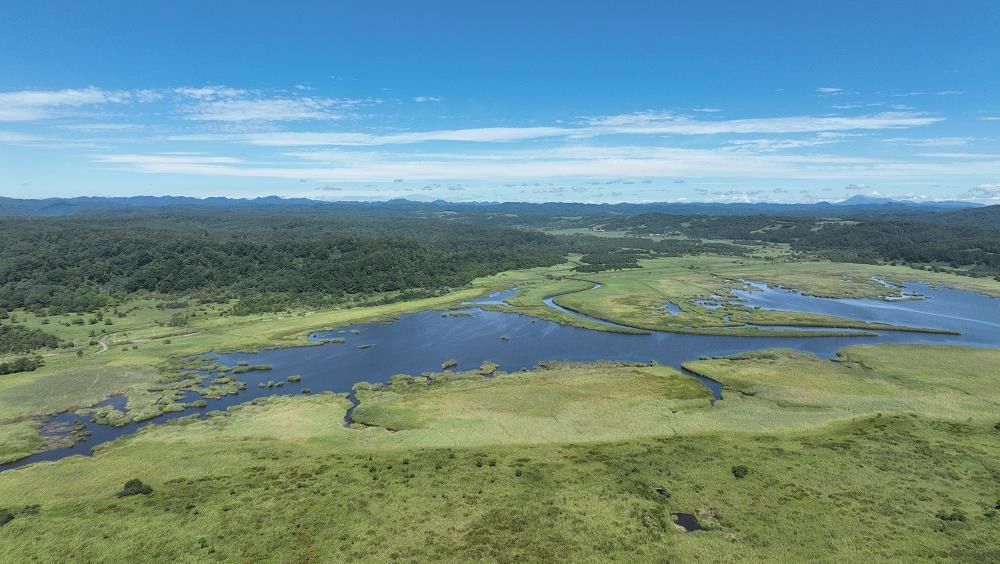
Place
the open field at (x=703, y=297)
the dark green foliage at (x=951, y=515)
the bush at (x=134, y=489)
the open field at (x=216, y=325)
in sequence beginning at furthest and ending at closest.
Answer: the open field at (x=703, y=297) < the open field at (x=216, y=325) < the bush at (x=134, y=489) < the dark green foliage at (x=951, y=515)

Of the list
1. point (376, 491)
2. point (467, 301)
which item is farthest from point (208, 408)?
point (467, 301)

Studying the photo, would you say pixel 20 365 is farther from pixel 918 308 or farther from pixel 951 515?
pixel 918 308

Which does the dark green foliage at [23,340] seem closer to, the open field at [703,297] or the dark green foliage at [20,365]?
the dark green foliage at [20,365]

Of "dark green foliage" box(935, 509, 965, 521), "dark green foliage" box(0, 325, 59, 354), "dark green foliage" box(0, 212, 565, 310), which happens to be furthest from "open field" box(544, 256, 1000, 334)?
"dark green foliage" box(0, 325, 59, 354)

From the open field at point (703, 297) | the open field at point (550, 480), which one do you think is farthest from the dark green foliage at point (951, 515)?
the open field at point (703, 297)

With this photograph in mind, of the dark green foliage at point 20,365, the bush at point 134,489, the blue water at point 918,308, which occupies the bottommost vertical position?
the dark green foliage at point 20,365
